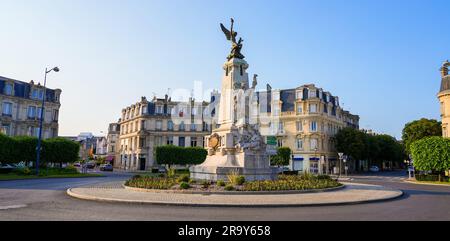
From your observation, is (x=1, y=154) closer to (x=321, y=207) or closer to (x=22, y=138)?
(x=22, y=138)

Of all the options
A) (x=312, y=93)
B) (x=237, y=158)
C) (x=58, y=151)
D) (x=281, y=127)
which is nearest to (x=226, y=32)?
(x=237, y=158)

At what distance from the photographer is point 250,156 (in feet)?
68.4

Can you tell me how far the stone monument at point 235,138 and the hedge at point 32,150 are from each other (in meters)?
25.5

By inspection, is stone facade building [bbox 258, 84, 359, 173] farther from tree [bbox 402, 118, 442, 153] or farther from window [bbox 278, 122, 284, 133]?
tree [bbox 402, 118, 442, 153]

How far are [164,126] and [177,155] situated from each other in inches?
553

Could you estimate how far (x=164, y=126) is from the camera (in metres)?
65.3

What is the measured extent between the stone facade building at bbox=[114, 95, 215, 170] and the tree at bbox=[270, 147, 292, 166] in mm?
16766

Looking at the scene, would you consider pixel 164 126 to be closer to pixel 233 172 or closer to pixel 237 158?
pixel 237 158

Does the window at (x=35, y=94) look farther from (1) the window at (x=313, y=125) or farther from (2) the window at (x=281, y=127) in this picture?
(1) the window at (x=313, y=125)

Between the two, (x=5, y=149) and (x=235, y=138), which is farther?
(x=5, y=149)

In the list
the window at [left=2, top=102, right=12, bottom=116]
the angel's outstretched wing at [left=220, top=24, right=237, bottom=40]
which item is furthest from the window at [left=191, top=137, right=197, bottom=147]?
the angel's outstretched wing at [left=220, top=24, right=237, bottom=40]

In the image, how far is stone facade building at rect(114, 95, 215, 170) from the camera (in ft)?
211

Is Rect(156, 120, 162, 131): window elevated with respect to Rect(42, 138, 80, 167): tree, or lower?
elevated
